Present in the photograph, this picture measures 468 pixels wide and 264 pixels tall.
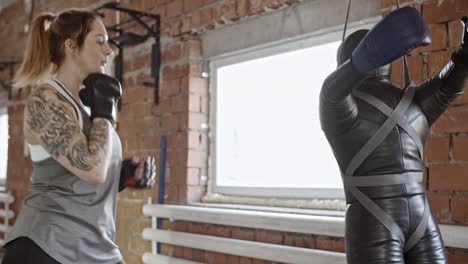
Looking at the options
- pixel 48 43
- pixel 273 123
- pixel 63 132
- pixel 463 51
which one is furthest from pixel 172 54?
pixel 463 51

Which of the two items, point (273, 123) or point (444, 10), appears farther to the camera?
point (273, 123)

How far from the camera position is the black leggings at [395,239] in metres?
1.46

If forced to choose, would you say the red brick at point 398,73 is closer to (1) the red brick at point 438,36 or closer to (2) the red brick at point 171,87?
(1) the red brick at point 438,36

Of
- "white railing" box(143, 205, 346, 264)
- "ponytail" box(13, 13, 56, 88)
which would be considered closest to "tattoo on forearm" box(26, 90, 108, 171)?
"ponytail" box(13, 13, 56, 88)

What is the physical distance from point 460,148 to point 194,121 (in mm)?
1550

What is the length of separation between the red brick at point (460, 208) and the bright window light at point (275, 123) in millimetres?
615

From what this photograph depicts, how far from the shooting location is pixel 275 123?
105 inches

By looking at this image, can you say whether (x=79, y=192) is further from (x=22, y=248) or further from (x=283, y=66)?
(x=283, y=66)

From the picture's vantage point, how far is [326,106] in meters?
1.53

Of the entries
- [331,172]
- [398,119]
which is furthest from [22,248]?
[331,172]

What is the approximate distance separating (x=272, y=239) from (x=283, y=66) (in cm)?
83

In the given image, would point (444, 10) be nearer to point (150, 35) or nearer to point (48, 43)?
point (48, 43)

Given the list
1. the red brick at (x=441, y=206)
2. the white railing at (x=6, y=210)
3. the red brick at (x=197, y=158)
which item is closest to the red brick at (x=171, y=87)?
the red brick at (x=197, y=158)

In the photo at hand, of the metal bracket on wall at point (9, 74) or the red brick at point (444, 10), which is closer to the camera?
the red brick at point (444, 10)
